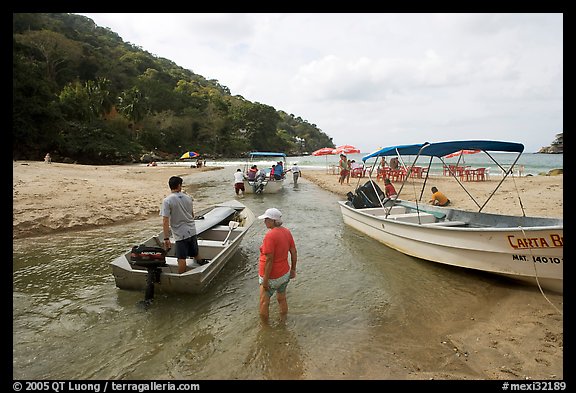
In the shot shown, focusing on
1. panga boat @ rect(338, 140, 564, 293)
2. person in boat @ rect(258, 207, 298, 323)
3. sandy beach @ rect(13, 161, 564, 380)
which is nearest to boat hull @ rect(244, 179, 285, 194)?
sandy beach @ rect(13, 161, 564, 380)

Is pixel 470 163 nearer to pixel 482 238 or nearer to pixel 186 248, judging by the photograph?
pixel 482 238

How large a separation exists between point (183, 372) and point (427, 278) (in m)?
5.23

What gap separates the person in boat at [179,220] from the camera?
17.0 ft

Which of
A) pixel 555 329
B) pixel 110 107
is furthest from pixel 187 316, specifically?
pixel 110 107

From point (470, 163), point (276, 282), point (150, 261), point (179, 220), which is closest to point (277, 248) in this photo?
point (276, 282)

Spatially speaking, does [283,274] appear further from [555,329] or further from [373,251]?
[373,251]

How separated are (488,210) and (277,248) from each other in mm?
11001

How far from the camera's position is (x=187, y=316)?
495 centimetres

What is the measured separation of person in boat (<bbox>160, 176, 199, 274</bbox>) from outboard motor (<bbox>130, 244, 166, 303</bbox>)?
25 cm

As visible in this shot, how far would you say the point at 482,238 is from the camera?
582 centimetres

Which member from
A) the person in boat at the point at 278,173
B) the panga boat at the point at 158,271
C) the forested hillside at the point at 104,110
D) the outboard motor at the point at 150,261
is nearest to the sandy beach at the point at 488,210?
the panga boat at the point at 158,271

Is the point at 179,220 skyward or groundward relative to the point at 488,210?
skyward

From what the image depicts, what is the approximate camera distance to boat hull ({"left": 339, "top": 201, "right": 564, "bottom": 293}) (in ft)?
16.6

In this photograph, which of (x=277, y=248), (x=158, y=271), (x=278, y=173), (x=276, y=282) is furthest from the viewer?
(x=278, y=173)
